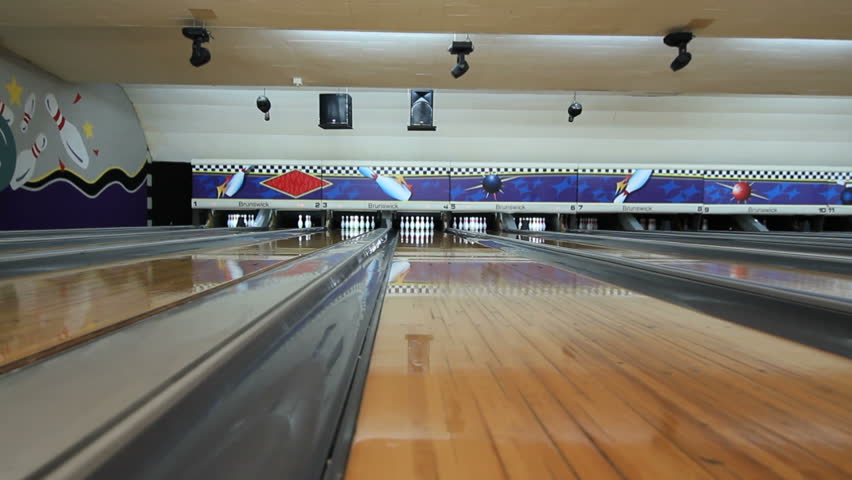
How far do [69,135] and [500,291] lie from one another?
4366 millimetres

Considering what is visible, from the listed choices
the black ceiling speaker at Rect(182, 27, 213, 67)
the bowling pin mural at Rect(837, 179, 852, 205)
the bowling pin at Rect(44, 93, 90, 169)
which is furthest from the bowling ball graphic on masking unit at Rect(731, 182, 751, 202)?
the bowling pin at Rect(44, 93, 90, 169)

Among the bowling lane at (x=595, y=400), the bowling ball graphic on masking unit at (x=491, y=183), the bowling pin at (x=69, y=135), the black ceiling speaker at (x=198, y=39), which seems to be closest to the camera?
the bowling lane at (x=595, y=400)

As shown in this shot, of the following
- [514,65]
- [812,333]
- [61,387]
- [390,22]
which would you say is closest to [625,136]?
[514,65]

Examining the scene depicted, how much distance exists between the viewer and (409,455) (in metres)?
0.41

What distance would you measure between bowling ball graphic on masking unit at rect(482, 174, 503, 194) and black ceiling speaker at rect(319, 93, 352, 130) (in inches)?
61.9

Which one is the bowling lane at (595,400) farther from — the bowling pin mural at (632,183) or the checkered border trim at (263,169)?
the bowling pin mural at (632,183)

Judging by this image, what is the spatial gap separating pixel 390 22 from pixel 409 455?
2.61m

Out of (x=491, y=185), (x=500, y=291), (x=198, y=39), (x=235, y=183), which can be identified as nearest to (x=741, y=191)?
(x=491, y=185)

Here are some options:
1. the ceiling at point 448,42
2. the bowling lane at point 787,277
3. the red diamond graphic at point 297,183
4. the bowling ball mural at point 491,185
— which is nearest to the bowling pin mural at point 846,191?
the ceiling at point 448,42

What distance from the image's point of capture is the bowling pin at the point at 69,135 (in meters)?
3.54

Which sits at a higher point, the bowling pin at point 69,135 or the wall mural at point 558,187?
the bowling pin at point 69,135

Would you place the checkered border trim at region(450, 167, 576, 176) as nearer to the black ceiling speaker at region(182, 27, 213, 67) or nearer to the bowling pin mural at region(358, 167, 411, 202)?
the bowling pin mural at region(358, 167, 411, 202)

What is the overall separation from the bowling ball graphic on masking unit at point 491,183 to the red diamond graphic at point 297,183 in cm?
170

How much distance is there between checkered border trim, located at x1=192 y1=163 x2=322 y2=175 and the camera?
445 cm
